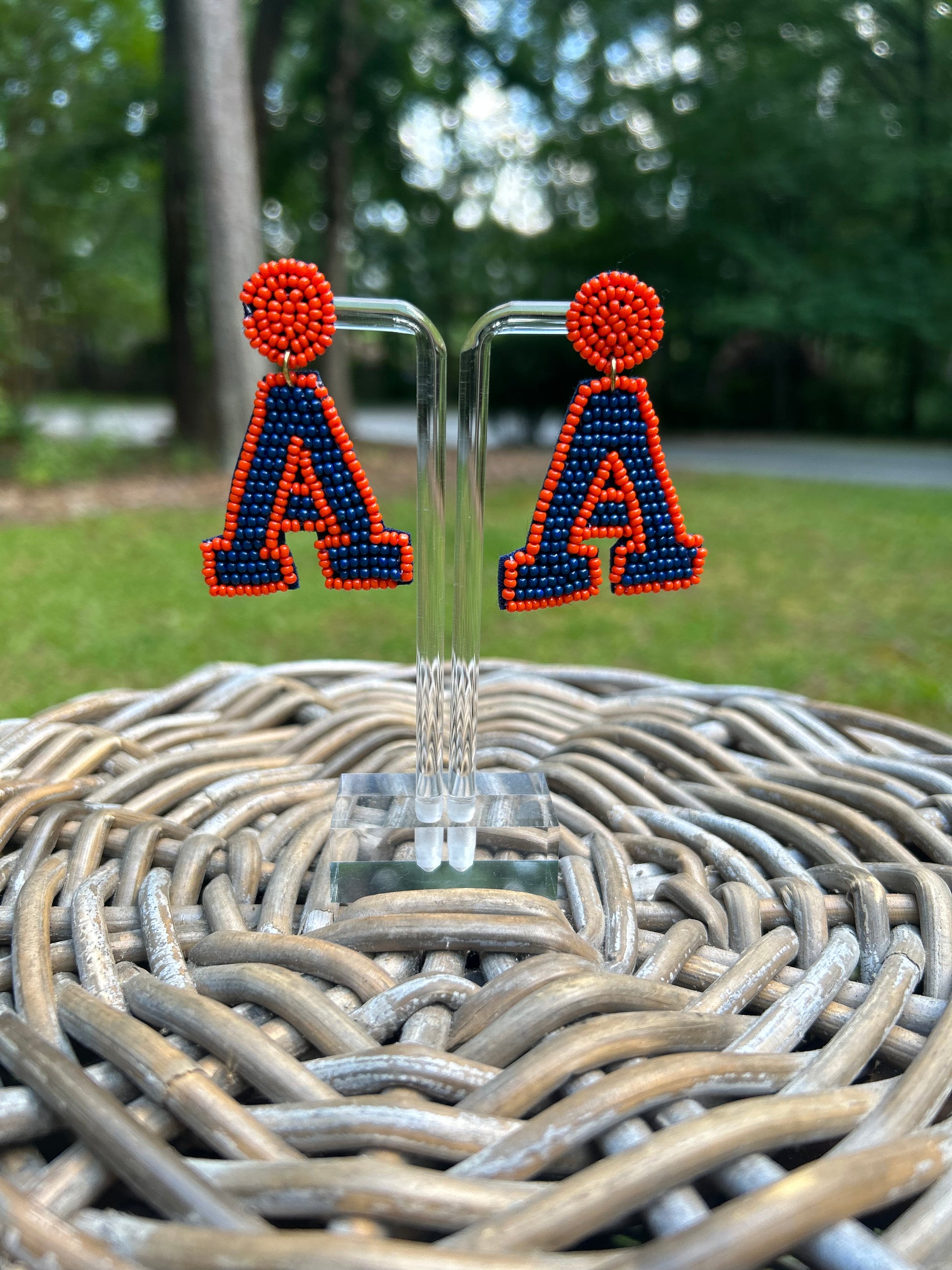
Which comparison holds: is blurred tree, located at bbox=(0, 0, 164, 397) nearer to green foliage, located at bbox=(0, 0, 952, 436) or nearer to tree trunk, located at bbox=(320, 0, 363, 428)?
green foliage, located at bbox=(0, 0, 952, 436)

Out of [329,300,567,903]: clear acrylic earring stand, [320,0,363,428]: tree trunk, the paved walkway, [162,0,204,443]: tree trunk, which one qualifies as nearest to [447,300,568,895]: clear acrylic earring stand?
[329,300,567,903]: clear acrylic earring stand

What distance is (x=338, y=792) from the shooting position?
0.85 metres

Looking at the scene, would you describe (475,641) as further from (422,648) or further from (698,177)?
(698,177)

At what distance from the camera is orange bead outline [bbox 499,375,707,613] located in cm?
81

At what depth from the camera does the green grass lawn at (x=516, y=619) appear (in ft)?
9.16

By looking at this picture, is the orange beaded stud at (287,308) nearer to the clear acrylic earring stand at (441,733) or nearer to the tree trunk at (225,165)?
the clear acrylic earring stand at (441,733)

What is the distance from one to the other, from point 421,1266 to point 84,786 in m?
0.53

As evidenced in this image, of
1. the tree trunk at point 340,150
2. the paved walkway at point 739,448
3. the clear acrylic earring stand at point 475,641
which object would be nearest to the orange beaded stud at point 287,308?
the clear acrylic earring stand at point 475,641

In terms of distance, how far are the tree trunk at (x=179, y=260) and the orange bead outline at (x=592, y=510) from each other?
250 inches

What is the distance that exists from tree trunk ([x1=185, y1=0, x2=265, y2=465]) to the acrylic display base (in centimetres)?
384

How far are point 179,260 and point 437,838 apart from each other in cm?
704

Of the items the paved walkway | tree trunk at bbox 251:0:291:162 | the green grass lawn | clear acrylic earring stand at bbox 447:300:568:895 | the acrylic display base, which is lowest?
the green grass lawn

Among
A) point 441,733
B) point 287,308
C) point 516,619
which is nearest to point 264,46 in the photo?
point 516,619

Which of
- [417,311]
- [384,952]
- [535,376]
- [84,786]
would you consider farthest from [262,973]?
[535,376]
